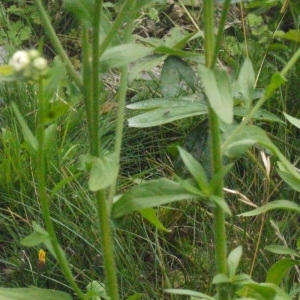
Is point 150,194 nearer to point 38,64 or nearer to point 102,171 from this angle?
point 102,171

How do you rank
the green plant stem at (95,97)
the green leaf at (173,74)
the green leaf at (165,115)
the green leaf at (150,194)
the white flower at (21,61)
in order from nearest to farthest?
1. the white flower at (21,61)
2. the green plant stem at (95,97)
3. the green leaf at (150,194)
4. the green leaf at (165,115)
5. the green leaf at (173,74)

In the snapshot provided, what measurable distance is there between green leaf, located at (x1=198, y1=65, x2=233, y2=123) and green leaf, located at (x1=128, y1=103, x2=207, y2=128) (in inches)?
12.4

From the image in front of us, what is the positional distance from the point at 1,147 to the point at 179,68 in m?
0.87

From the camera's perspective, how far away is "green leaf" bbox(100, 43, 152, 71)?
111 cm

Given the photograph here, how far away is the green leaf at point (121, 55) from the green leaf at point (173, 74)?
1.56 feet

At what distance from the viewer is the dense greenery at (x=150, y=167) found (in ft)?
3.63

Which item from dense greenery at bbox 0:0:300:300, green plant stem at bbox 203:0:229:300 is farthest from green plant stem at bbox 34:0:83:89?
green plant stem at bbox 203:0:229:300

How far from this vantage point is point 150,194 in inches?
46.3

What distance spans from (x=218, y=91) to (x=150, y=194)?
20 centimetres

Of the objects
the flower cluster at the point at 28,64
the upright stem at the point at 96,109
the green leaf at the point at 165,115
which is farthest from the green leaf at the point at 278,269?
the flower cluster at the point at 28,64

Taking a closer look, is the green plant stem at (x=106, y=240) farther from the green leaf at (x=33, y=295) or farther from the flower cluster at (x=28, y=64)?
the flower cluster at (x=28, y=64)

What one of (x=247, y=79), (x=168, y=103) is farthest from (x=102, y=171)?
(x=168, y=103)

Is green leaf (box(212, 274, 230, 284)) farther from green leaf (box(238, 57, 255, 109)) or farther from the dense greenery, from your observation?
green leaf (box(238, 57, 255, 109))

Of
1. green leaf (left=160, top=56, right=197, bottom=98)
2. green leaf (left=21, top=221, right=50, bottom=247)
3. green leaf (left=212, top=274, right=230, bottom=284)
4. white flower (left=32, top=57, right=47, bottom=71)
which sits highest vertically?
white flower (left=32, top=57, right=47, bottom=71)
